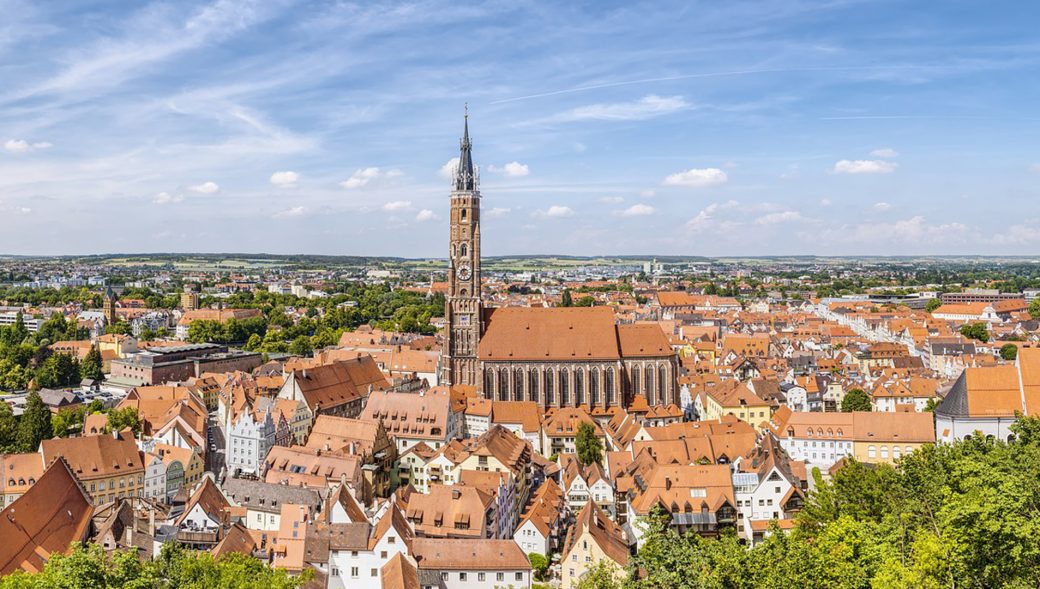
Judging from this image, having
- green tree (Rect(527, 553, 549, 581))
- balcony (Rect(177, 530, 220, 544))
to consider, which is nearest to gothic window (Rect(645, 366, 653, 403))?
green tree (Rect(527, 553, 549, 581))

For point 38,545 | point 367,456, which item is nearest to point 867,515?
point 367,456

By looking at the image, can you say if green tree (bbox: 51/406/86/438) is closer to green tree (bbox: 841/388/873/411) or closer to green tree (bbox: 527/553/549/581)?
green tree (bbox: 527/553/549/581)

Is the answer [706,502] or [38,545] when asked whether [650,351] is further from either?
[38,545]

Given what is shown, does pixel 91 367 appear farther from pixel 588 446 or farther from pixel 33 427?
pixel 588 446

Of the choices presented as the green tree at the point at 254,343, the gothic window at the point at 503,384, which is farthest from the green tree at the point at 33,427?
the green tree at the point at 254,343

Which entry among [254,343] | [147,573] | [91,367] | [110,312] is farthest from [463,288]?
[110,312]

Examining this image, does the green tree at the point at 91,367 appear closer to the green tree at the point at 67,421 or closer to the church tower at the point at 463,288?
the green tree at the point at 67,421
